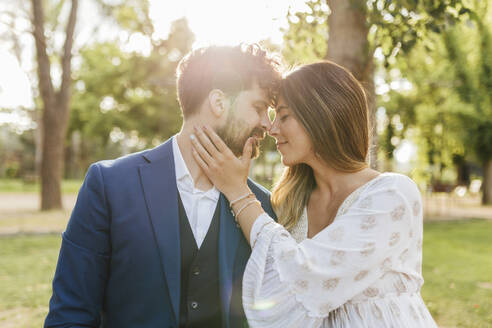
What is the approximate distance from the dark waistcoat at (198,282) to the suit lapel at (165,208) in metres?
0.10

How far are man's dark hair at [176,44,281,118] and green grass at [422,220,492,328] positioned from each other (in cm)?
438

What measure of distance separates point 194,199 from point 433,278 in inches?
259

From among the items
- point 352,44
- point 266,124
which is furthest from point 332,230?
point 352,44

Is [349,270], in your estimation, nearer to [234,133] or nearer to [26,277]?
[234,133]

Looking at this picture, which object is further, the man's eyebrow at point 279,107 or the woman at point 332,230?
the man's eyebrow at point 279,107

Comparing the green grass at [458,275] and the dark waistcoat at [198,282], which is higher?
the dark waistcoat at [198,282]

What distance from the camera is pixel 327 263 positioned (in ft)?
7.31

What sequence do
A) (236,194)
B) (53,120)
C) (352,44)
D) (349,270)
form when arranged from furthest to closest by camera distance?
(53,120)
(352,44)
(236,194)
(349,270)

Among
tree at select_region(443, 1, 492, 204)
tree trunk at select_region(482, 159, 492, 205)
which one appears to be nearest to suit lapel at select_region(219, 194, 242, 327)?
tree at select_region(443, 1, 492, 204)

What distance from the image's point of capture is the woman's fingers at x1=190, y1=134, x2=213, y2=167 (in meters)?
2.54

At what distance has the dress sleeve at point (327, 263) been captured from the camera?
2227mm

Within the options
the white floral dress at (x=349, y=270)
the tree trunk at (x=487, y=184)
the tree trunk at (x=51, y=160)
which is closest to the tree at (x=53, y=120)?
the tree trunk at (x=51, y=160)

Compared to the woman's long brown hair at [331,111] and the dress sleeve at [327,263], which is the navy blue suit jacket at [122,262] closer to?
the dress sleeve at [327,263]

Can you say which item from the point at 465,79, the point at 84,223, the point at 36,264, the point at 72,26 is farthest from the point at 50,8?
the point at 84,223
